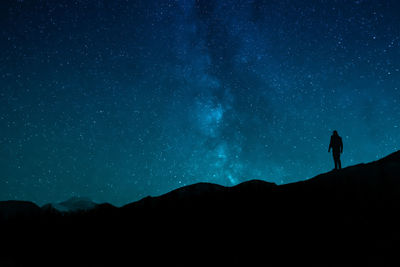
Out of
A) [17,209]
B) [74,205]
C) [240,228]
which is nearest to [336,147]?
[240,228]

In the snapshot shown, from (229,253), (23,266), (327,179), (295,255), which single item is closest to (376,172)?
(327,179)

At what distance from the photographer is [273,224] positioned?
7.83 meters

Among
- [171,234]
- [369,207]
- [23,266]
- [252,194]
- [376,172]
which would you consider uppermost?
[376,172]

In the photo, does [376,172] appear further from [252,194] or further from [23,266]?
[23,266]

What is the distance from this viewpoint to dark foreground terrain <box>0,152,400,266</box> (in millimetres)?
6891

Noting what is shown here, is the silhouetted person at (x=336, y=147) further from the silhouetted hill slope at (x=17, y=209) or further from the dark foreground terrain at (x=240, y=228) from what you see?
the silhouetted hill slope at (x=17, y=209)

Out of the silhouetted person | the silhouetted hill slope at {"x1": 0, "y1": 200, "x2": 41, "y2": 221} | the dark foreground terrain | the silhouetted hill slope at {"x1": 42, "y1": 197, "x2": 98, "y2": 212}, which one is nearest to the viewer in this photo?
the dark foreground terrain

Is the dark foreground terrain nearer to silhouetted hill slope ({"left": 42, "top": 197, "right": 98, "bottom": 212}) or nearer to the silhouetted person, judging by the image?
silhouetted hill slope ({"left": 42, "top": 197, "right": 98, "bottom": 212})

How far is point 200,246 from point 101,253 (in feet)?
9.12

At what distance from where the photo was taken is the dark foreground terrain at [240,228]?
689cm

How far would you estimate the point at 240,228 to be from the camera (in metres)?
7.95

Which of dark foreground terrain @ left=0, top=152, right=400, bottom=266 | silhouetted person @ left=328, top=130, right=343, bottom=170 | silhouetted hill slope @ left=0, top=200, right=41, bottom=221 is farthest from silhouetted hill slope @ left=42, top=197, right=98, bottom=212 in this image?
silhouetted person @ left=328, top=130, right=343, bottom=170

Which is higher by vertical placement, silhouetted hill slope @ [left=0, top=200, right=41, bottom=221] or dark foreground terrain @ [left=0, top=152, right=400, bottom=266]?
silhouetted hill slope @ [left=0, top=200, right=41, bottom=221]

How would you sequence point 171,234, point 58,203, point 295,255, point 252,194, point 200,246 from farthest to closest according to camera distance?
point 58,203, point 252,194, point 171,234, point 200,246, point 295,255
